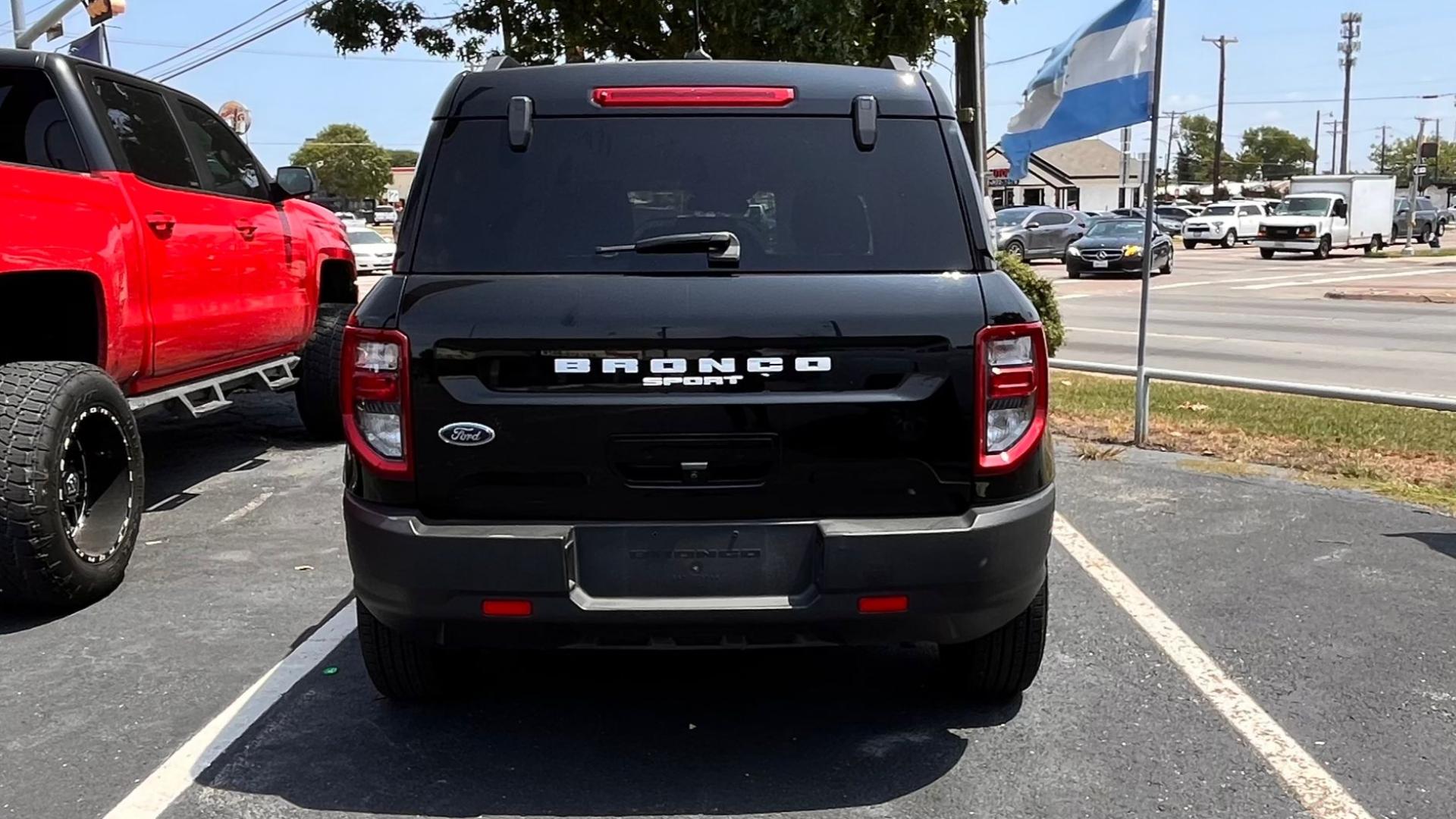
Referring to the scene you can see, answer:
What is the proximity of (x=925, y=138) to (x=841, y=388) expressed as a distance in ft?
2.60

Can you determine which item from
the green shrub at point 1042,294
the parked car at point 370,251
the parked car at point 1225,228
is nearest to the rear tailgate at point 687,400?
the green shrub at point 1042,294

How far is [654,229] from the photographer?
3348 millimetres

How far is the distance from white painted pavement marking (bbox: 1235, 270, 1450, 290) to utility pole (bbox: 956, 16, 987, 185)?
15.1 m

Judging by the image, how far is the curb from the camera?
69.2 feet

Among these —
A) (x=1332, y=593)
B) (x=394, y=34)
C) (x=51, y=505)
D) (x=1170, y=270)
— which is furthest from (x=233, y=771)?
(x=1170, y=270)

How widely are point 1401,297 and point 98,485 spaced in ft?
71.1

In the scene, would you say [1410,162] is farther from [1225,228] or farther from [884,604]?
[884,604]

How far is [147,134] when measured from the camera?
6176 mm

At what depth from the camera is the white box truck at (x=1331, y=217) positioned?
124 feet

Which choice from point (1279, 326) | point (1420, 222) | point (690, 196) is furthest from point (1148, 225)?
point (1420, 222)

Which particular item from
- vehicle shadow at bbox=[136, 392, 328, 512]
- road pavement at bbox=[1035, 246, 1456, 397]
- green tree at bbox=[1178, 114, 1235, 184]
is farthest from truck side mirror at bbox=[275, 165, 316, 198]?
green tree at bbox=[1178, 114, 1235, 184]

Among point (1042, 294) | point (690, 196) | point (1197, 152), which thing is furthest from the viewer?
point (1197, 152)

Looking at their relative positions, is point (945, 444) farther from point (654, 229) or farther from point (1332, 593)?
point (1332, 593)

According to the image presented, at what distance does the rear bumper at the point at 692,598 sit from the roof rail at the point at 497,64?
1304mm
